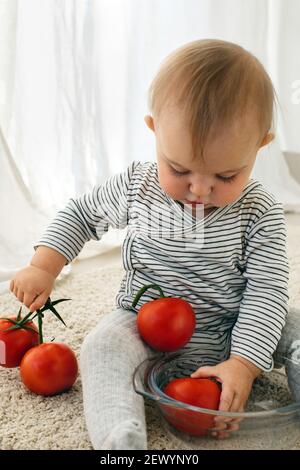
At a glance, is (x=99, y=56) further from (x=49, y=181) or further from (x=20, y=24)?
(x=49, y=181)

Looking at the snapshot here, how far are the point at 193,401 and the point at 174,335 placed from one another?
0.39 ft

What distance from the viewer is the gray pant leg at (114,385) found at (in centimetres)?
76

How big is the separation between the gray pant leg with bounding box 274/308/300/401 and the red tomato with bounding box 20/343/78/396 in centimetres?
31

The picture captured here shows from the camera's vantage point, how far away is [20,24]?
1.50 m

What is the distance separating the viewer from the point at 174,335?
92cm

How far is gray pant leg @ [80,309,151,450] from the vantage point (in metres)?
0.76

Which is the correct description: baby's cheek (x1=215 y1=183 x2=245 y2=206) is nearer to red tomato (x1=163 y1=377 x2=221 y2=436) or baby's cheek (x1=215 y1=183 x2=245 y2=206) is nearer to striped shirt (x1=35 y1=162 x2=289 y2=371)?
striped shirt (x1=35 y1=162 x2=289 y2=371)

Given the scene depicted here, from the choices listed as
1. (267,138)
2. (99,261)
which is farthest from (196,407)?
(99,261)

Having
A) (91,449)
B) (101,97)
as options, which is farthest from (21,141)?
(91,449)

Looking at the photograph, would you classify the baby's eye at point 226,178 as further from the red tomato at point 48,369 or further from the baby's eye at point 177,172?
the red tomato at point 48,369

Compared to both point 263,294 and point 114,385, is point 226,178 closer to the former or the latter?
point 263,294

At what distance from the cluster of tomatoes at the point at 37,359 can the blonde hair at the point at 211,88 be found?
33 centimetres

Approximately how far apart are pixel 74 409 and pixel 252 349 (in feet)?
0.87

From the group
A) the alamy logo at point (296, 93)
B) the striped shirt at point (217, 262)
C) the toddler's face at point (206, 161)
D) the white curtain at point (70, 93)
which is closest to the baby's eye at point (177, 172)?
the toddler's face at point (206, 161)
